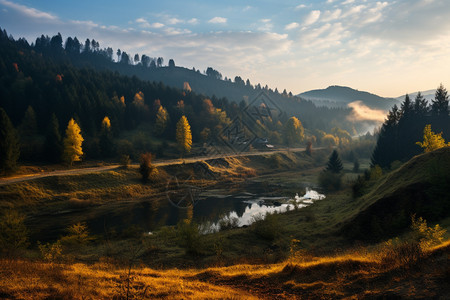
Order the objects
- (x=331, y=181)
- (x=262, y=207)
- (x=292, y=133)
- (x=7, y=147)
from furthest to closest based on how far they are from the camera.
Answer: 1. (x=292, y=133)
2. (x=331, y=181)
3. (x=7, y=147)
4. (x=262, y=207)

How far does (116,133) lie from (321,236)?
90484 millimetres

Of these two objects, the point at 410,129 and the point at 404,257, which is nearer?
the point at 404,257

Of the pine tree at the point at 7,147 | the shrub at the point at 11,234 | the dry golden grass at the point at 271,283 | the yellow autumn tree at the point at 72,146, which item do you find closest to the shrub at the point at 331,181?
the dry golden grass at the point at 271,283

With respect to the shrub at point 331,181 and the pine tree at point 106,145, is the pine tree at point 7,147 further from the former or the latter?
the shrub at point 331,181

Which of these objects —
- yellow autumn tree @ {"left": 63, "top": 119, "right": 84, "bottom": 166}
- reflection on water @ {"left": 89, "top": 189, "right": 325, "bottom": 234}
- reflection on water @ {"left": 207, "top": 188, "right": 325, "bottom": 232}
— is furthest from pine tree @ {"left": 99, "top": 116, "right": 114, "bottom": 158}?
reflection on water @ {"left": 207, "top": 188, "right": 325, "bottom": 232}

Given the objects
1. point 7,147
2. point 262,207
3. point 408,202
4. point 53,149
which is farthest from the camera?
point 53,149

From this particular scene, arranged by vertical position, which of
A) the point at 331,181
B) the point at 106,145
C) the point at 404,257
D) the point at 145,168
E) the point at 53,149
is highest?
the point at 106,145

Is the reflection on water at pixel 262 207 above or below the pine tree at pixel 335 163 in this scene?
below

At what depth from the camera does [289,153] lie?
371ft

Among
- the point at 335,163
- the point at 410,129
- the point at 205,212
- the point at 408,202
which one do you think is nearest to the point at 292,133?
the point at 410,129

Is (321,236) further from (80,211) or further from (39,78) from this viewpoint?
(39,78)

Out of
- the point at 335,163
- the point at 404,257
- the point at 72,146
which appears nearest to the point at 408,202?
the point at 404,257

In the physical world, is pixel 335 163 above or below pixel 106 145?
below

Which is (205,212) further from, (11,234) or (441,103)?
(441,103)
